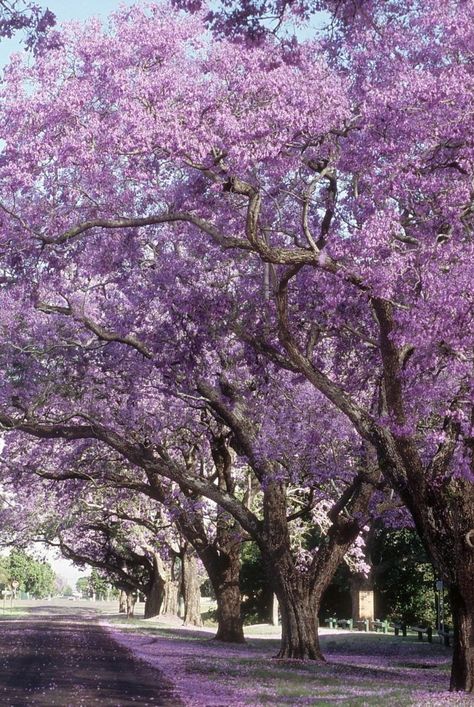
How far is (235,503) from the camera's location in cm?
2778

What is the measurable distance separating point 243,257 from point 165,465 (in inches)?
319

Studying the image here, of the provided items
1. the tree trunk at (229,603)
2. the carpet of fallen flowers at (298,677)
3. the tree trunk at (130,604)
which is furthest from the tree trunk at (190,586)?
the tree trunk at (130,604)

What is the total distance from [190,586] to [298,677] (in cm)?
3192

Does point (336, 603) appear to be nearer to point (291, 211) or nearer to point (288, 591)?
point (288, 591)

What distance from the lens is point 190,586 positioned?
51062mm

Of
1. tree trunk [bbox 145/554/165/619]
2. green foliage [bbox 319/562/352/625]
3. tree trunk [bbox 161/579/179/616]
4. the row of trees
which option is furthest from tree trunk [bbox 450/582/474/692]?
tree trunk [bbox 161/579/179/616]

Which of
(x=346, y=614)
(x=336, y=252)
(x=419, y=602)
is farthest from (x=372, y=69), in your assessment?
(x=346, y=614)

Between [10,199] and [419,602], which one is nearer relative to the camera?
[10,199]

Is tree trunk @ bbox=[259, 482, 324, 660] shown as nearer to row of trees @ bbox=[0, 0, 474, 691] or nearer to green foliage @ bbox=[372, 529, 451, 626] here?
row of trees @ bbox=[0, 0, 474, 691]

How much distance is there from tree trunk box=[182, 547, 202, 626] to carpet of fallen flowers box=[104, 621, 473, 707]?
1446 centimetres

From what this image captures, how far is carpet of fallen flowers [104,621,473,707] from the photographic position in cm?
1494

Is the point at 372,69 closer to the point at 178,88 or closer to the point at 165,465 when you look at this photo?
the point at 178,88

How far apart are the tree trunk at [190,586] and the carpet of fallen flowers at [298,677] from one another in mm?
14458

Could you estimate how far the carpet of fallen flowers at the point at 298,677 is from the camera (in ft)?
49.0
